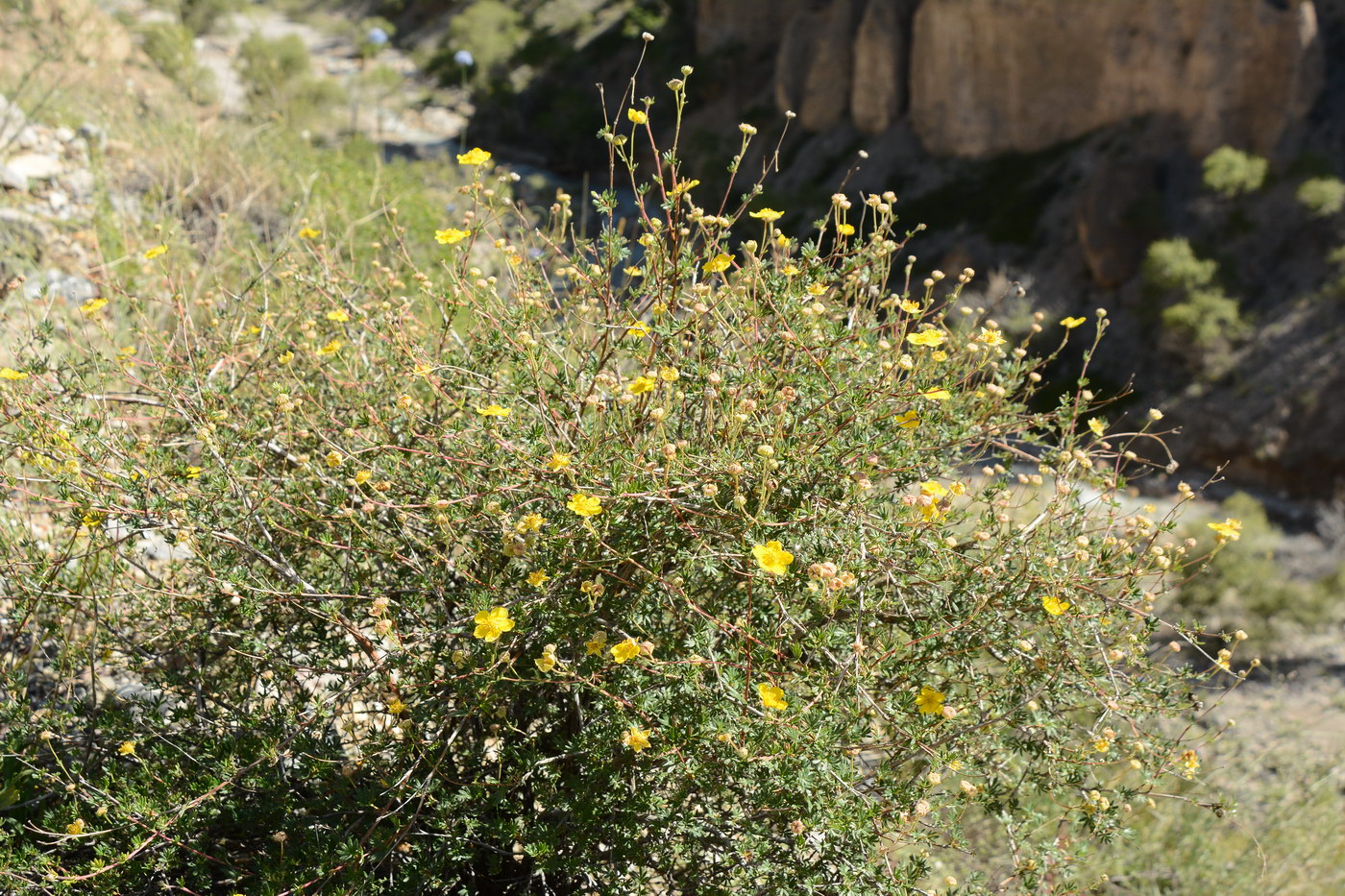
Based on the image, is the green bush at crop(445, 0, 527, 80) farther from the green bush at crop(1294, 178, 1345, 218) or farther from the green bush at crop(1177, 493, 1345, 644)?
the green bush at crop(1177, 493, 1345, 644)

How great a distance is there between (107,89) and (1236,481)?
12451mm

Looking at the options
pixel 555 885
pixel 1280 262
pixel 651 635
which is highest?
pixel 651 635

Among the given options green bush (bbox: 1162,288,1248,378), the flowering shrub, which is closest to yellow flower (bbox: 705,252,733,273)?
the flowering shrub

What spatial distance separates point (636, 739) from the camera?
1.71 meters

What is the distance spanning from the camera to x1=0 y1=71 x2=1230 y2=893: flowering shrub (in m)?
1.88

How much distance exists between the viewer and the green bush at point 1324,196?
46.1ft

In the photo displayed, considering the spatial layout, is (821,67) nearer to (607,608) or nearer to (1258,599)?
(1258,599)

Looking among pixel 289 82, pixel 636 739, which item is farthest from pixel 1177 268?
pixel 636 739

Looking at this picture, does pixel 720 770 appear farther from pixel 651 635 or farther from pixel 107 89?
pixel 107 89

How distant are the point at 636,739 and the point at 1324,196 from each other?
607 inches

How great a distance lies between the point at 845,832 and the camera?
1837mm

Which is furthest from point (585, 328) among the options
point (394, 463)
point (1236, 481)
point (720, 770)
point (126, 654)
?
point (1236, 481)

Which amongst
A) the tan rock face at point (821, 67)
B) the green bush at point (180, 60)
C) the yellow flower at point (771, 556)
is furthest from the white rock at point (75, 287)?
the tan rock face at point (821, 67)

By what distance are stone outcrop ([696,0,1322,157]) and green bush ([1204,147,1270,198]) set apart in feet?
2.53
